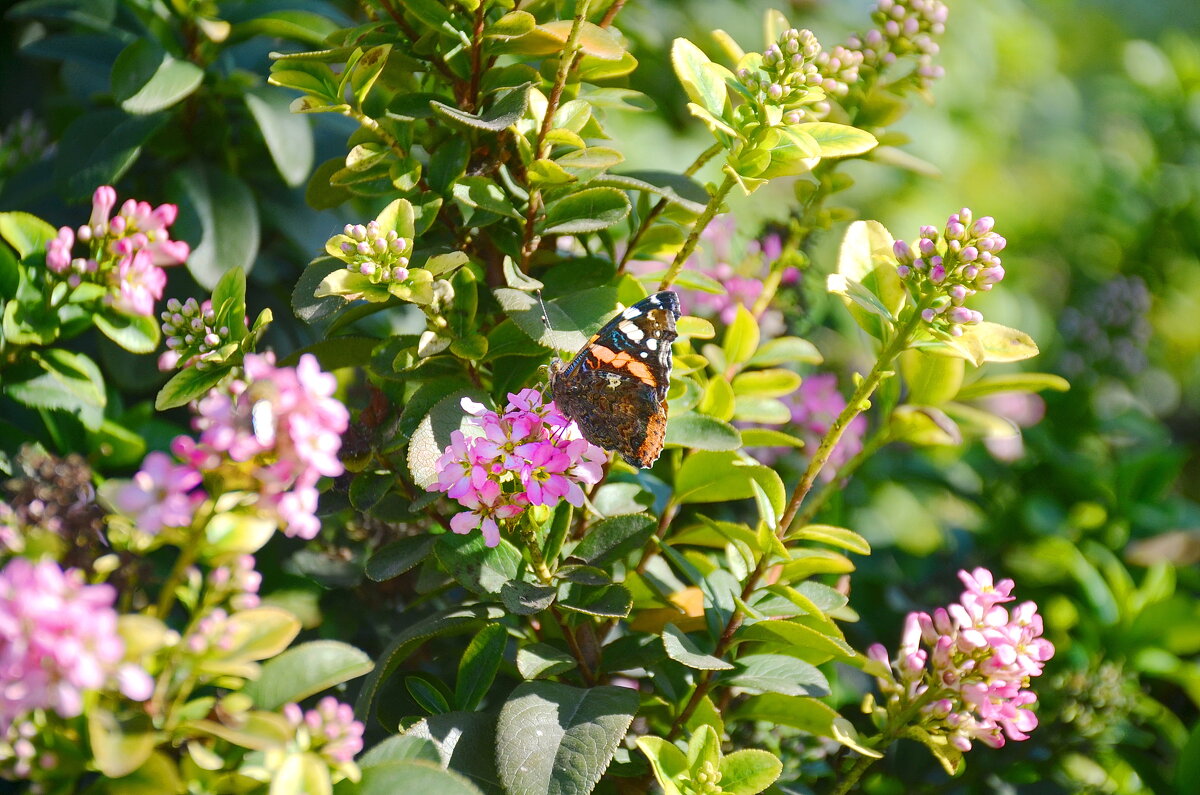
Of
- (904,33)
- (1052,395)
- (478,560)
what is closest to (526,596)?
(478,560)

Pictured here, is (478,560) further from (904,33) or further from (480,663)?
(904,33)

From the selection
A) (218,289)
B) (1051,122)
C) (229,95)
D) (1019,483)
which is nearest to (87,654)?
(218,289)

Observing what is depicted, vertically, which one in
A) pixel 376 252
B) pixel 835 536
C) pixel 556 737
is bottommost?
pixel 556 737

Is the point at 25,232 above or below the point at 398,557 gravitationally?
above

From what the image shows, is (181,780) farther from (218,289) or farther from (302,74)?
(302,74)

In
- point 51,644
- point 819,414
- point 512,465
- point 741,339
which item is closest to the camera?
point 51,644

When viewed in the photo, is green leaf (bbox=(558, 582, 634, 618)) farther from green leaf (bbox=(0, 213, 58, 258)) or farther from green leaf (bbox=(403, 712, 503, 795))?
green leaf (bbox=(0, 213, 58, 258))
